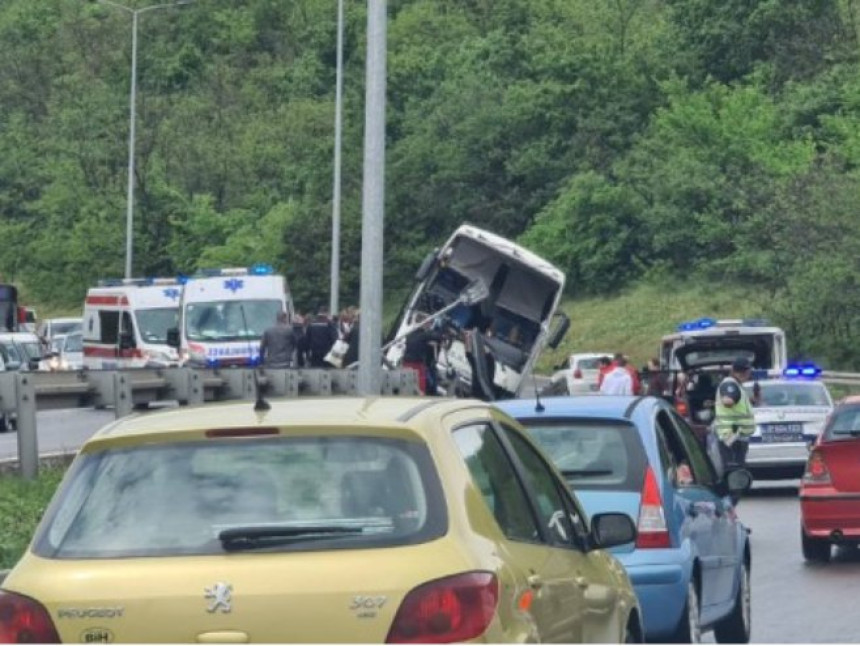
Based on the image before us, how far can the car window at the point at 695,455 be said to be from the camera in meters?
13.9

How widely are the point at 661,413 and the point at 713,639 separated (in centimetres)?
176

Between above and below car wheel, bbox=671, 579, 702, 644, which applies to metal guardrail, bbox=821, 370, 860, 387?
below

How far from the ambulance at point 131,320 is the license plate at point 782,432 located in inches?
741

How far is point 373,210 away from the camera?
23.0 metres

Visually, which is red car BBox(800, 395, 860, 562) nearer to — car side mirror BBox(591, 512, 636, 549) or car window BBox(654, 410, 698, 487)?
car window BBox(654, 410, 698, 487)

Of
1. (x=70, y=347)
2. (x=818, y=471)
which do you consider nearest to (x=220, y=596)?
(x=818, y=471)

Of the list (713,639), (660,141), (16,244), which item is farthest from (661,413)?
(16,244)

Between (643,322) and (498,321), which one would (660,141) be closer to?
(643,322)

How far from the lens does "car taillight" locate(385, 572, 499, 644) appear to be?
6.98 m

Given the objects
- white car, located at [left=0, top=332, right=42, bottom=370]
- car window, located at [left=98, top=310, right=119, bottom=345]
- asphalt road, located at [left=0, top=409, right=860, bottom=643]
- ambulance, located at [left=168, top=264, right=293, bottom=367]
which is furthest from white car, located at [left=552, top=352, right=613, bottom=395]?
asphalt road, located at [left=0, top=409, right=860, bottom=643]

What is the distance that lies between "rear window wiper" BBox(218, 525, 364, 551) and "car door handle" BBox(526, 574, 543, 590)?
69 centimetres

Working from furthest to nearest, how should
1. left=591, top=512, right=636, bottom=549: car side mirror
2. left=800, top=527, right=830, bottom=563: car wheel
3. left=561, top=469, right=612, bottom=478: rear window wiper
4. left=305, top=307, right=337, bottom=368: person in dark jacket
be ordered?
left=305, top=307, right=337, bottom=368: person in dark jacket, left=800, top=527, right=830, bottom=563: car wheel, left=561, top=469, right=612, bottom=478: rear window wiper, left=591, top=512, right=636, bottom=549: car side mirror

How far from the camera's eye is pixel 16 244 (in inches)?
3492

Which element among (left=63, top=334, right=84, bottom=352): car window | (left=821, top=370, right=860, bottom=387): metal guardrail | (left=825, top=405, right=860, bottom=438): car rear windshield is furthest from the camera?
(left=63, top=334, right=84, bottom=352): car window
